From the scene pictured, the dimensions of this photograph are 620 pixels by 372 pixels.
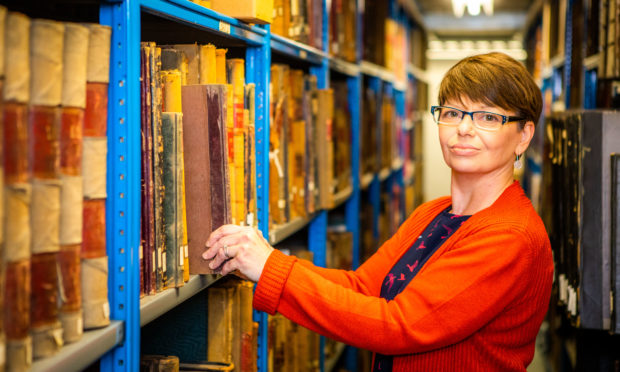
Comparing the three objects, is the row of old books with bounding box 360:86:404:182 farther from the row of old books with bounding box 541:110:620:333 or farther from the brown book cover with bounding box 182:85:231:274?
the brown book cover with bounding box 182:85:231:274

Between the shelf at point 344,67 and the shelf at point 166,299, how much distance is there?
1445 millimetres

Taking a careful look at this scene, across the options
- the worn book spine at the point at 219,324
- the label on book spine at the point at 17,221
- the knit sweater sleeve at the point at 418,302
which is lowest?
the worn book spine at the point at 219,324

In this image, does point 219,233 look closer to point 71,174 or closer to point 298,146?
point 71,174

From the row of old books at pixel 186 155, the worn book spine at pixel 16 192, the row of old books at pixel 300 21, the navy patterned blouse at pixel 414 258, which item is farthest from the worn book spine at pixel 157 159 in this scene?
the row of old books at pixel 300 21

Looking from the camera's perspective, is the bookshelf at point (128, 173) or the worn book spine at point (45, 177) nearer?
the worn book spine at point (45, 177)

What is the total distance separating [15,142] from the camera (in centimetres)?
73

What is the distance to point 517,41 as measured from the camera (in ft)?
Result: 28.2

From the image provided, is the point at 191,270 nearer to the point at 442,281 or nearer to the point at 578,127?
the point at 442,281

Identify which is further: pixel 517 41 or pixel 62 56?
pixel 517 41

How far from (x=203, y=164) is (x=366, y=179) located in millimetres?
2234

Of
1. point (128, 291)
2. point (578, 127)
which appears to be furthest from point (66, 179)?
point (578, 127)

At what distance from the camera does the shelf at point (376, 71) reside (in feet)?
11.0

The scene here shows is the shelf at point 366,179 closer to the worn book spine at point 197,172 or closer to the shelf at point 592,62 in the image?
the shelf at point 592,62

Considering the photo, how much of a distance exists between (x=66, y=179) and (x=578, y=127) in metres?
1.32
